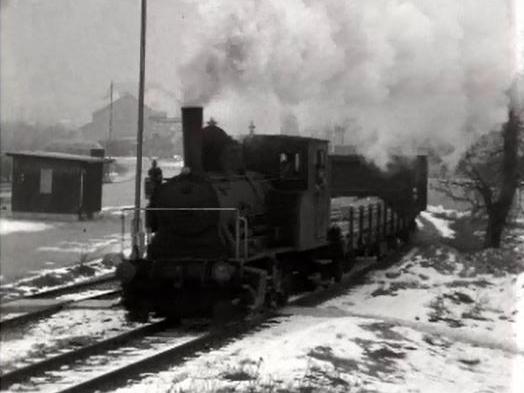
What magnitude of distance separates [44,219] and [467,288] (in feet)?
38.0

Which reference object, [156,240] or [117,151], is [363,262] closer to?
[156,240]

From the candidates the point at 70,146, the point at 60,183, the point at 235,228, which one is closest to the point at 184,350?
the point at 235,228

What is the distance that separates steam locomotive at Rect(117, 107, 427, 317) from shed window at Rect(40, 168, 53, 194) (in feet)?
30.0

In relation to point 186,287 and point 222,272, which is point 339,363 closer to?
point 222,272

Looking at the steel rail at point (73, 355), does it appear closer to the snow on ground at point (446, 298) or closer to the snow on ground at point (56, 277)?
the snow on ground at point (56, 277)

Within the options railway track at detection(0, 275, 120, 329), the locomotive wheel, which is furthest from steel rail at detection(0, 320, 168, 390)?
the locomotive wheel

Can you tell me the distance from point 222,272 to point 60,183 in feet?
41.1

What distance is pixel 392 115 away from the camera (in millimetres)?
16859

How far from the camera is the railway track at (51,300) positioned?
10.5 meters

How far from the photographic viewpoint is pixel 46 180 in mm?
20562

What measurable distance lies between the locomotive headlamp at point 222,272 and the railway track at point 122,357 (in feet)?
2.10

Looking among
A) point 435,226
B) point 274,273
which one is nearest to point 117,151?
point 435,226

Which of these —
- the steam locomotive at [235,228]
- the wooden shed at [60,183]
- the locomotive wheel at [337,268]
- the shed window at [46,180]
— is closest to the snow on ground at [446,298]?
the locomotive wheel at [337,268]

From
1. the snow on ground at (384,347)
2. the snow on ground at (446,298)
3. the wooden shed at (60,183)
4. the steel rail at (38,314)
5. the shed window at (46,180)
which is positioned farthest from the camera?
the shed window at (46,180)
